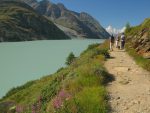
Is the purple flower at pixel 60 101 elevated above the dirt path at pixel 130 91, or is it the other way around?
the purple flower at pixel 60 101

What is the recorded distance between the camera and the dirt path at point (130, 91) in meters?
13.6

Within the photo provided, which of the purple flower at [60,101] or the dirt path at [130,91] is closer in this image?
the purple flower at [60,101]

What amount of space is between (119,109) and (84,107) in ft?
5.47

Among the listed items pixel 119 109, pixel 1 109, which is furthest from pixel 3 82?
pixel 119 109

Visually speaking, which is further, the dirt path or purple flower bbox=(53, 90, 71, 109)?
the dirt path

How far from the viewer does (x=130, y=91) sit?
54.1ft

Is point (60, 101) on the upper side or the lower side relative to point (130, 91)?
upper

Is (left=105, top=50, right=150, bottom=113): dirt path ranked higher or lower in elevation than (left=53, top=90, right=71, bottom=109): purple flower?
lower

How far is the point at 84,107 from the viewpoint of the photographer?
504 inches

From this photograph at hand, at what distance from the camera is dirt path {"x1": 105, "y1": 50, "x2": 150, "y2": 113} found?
13594 millimetres

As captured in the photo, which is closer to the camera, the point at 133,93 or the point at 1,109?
the point at 133,93

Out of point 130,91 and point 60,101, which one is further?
point 130,91

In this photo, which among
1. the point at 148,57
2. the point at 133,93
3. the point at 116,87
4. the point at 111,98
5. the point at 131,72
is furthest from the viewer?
the point at 148,57

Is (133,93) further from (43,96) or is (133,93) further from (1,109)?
(1,109)
